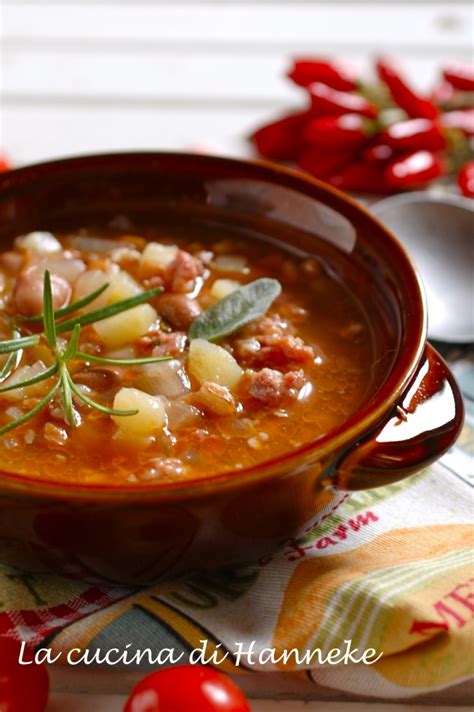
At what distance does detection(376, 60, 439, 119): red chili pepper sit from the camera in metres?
4.02

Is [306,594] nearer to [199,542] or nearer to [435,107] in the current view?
[199,542]

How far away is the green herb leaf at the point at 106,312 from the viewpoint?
8.20ft

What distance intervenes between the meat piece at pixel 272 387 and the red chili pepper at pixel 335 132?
5.90 feet

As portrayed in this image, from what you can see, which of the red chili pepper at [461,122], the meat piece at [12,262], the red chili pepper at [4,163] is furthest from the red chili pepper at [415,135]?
the meat piece at [12,262]

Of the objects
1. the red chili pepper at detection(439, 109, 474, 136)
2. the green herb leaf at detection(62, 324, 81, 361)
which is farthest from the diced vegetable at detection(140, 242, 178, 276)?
the red chili pepper at detection(439, 109, 474, 136)

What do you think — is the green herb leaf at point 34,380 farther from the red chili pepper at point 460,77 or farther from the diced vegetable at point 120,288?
the red chili pepper at point 460,77

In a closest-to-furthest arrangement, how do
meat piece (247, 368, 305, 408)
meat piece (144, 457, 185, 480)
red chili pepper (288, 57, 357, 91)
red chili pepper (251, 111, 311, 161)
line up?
meat piece (144, 457, 185, 480)
meat piece (247, 368, 305, 408)
red chili pepper (251, 111, 311, 161)
red chili pepper (288, 57, 357, 91)

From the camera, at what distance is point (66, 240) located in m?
3.04

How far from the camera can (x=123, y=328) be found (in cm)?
262

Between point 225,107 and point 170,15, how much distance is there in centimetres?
94

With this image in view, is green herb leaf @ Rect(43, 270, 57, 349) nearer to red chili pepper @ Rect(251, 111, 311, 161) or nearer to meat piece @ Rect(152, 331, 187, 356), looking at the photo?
meat piece @ Rect(152, 331, 187, 356)

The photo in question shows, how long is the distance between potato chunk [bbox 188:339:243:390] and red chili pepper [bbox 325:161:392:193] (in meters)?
1.59

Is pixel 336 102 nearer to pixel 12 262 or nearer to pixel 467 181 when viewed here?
pixel 467 181

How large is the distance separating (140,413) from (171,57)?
9.72 ft
